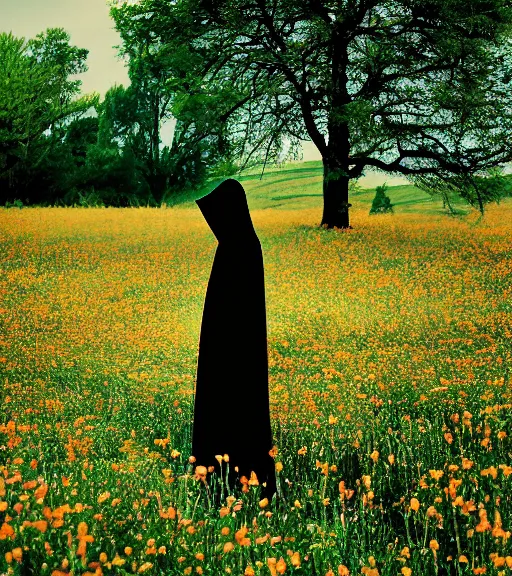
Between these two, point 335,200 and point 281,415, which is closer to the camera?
point 281,415

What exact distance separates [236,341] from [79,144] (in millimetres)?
35352

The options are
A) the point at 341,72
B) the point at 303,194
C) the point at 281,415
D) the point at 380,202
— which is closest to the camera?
the point at 281,415

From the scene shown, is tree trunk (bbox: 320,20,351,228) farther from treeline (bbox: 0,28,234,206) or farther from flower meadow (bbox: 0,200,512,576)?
treeline (bbox: 0,28,234,206)

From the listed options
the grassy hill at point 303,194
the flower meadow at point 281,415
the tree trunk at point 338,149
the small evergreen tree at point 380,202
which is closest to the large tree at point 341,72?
the tree trunk at point 338,149

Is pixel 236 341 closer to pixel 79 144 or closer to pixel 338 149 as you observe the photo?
pixel 338 149

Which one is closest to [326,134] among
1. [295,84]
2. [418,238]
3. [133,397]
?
[295,84]

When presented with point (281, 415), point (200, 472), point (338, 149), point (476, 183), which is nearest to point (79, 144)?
point (338, 149)

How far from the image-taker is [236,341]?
5129 mm

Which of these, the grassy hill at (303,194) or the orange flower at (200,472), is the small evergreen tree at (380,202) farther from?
the orange flower at (200,472)

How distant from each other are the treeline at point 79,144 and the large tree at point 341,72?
32.8 feet

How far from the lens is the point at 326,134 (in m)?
24.6

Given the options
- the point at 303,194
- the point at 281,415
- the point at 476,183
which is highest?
the point at 303,194

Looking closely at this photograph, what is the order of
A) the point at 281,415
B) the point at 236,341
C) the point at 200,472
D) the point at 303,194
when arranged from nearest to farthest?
the point at 200,472, the point at 236,341, the point at 281,415, the point at 303,194

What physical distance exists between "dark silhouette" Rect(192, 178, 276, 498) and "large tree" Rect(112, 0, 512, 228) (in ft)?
54.9
